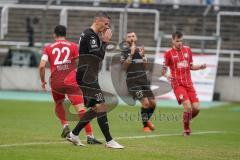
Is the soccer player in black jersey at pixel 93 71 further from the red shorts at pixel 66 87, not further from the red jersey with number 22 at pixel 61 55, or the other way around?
the red shorts at pixel 66 87

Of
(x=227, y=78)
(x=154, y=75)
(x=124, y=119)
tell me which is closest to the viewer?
(x=124, y=119)

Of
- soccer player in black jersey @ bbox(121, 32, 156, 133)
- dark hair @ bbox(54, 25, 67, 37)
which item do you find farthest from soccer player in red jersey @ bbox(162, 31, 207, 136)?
dark hair @ bbox(54, 25, 67, 37)

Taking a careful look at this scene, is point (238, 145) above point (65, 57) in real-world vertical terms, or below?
below

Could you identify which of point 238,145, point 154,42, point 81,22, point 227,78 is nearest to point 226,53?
point 227,78

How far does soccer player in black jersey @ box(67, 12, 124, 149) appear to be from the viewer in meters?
13.8

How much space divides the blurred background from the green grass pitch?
290 inches

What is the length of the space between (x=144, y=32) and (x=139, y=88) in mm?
17287

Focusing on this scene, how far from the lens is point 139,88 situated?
1944cm

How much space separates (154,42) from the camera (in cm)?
3591

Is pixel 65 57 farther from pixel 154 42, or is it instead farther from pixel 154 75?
pixel 154 42

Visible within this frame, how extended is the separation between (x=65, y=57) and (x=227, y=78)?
62.9ft

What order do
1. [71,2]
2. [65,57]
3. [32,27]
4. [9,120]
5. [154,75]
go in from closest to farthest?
[65,57], [9,120], [154,75], [32,27], [71,2]

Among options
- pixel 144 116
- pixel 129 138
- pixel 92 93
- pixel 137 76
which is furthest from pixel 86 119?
pixel 137 76

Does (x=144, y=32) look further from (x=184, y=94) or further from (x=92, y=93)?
(x=92, y=93)
